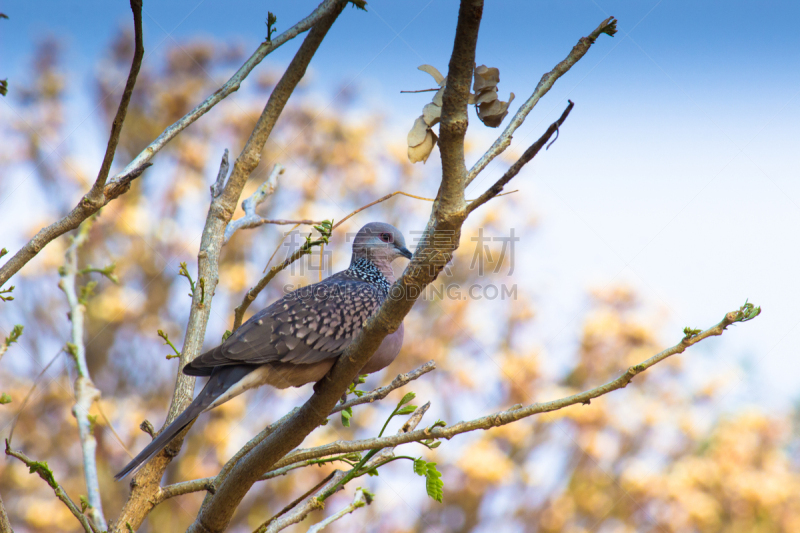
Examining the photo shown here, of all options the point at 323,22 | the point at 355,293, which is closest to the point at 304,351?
the point at 355,293

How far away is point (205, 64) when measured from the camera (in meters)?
10.4

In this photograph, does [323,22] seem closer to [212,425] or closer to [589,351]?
[212,425]

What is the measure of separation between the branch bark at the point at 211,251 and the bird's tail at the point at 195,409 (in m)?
0.11

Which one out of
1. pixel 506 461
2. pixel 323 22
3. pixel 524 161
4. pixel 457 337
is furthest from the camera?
pixel 457 337

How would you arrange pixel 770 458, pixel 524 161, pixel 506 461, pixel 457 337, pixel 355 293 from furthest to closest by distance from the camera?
1. pixel 457 337
2. pixel 506 461
3. pixel 770 458
4. pixel 355 293
5. pixel 524 161

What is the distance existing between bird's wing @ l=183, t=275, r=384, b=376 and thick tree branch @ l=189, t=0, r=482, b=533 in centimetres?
63

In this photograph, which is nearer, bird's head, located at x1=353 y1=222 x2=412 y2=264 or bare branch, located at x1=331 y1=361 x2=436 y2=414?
bare branch, located at x1=331 y1=361 x2=436 y2=414

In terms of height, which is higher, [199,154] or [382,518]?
[199,154]

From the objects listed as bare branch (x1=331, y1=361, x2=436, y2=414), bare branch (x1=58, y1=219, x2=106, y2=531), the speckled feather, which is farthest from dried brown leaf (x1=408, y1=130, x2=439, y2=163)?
bare branch (x1=58, y1=219, x2=106, y2=531)

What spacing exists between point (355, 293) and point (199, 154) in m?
7.68

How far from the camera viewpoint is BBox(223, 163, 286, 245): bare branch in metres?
3.22

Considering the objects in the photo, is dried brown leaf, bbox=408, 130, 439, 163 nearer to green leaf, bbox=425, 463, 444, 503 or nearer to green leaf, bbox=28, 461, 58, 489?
green leaf, bbox=425, 463, 444, 503

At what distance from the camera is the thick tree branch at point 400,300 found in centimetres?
145

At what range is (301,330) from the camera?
10.1 feet
